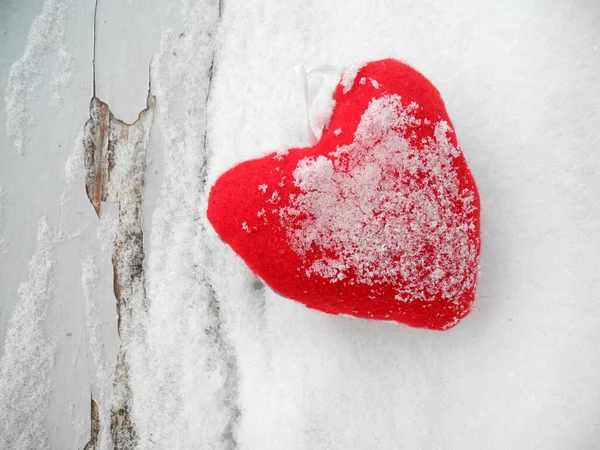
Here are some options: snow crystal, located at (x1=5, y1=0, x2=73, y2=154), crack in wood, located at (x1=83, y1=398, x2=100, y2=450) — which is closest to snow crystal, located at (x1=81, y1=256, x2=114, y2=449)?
crack in wood, located at (x1=83, y1=398, x2=100, y2=450)

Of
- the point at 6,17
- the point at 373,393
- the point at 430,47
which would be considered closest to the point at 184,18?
the point at 6,17

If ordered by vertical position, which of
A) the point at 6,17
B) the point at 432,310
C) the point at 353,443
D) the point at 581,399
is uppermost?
the point at 6,17

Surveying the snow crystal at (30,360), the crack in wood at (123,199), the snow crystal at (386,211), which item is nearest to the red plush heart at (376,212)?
the snow crystal at (386,211)

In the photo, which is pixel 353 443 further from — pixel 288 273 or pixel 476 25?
pixel 476 25

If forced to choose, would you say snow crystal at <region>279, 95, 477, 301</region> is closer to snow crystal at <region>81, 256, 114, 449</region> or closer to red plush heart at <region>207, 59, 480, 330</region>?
red plush heart at <region>207, 59, 480, 330</region>

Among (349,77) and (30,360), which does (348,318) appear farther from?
(30,360)
